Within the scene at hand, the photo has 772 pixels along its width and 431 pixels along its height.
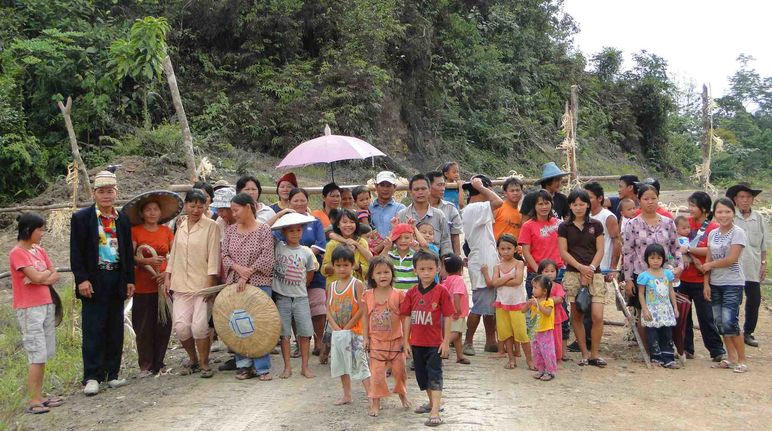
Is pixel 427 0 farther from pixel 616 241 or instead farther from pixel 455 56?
pixel 616 241

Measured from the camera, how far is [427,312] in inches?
200

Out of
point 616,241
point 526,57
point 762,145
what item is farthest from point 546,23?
point 616,241

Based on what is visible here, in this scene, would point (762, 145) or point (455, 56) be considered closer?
point (455, 56)

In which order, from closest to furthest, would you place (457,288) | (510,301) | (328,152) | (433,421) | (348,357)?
(433,421), (348,357), (457,288), (510,301), (328,152)

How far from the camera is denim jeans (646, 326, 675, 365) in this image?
22.2 ft

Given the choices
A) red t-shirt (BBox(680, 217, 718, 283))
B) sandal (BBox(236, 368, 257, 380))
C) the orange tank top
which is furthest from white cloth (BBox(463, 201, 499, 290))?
sandal (BBox(236, 368, 257, 380))

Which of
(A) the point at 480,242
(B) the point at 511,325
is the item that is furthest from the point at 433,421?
(A) the point at 480,242

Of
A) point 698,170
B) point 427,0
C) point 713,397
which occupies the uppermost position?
point 427,0

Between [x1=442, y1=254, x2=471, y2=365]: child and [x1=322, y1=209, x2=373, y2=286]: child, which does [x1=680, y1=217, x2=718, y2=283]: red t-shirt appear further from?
[x1=322, y1=209, x2=373, y2=286]: child

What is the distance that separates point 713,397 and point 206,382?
14.2 ft

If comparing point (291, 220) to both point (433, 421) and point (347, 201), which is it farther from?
point (433, 421)

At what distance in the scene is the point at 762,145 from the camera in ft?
127

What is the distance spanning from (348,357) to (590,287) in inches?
104

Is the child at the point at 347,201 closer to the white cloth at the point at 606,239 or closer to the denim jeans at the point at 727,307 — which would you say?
the white cloth at the point at 606,239
